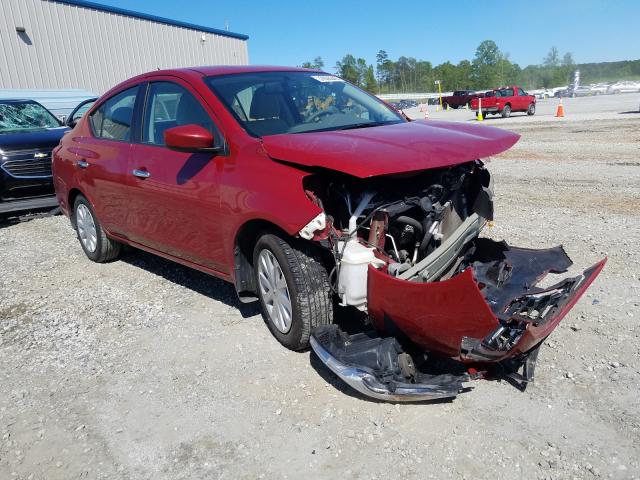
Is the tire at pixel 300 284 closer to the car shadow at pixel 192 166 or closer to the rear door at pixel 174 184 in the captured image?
the rear door at pixel 174 184

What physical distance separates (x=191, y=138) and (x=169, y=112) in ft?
3.00

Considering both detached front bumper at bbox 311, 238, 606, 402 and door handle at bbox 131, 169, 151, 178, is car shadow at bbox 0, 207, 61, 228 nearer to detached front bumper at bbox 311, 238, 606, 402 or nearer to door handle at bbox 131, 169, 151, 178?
door handle at bbox 131, 169, 151, 178

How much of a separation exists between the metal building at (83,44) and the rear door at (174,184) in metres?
18.7

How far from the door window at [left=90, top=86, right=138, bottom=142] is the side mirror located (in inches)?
50.4

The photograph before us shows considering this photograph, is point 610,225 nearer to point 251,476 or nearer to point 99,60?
point 251,476

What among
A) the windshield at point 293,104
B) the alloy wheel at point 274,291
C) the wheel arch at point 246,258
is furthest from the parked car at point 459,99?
the alloy wheel at point 274,291

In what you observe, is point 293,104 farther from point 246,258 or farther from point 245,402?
point 245,402

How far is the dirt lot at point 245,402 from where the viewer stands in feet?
8.54

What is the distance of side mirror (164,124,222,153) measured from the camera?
3604 mm

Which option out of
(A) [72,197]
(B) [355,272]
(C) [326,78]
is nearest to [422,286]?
(B) [355,272]

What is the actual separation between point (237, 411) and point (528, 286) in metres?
1.91

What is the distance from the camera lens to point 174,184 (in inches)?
161

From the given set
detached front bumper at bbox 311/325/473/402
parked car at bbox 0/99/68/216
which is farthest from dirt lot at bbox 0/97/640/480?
parked car at bbox 0/99/68/216

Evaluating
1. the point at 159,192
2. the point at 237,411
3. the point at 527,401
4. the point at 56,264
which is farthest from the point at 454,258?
the point at 56,264
